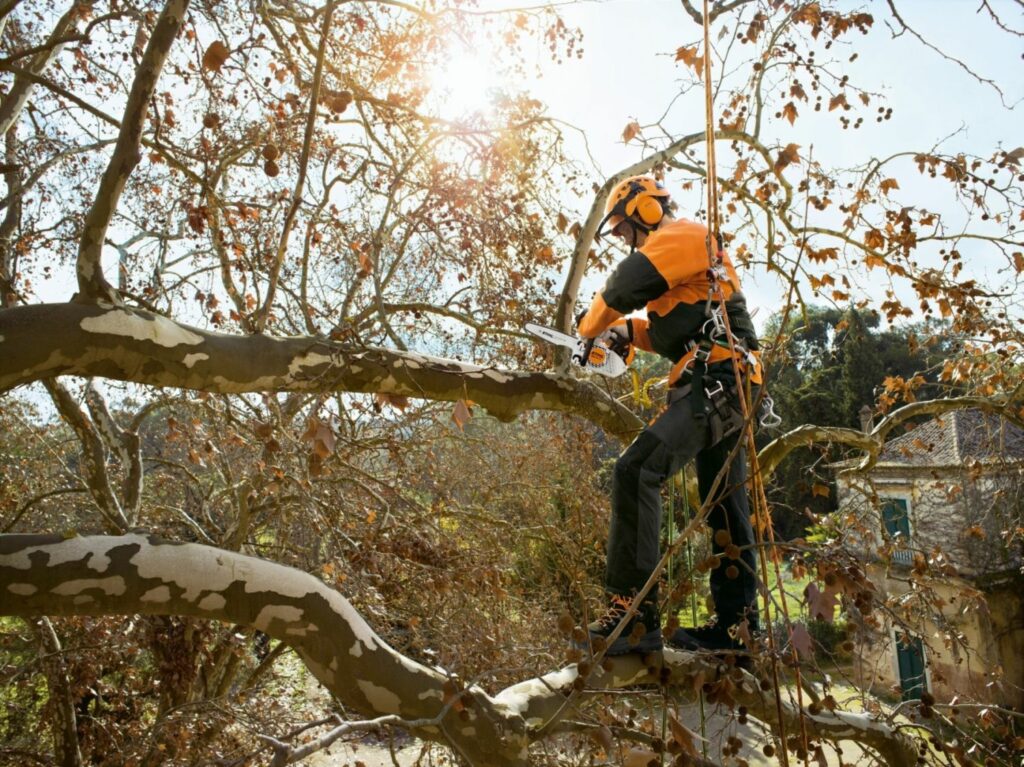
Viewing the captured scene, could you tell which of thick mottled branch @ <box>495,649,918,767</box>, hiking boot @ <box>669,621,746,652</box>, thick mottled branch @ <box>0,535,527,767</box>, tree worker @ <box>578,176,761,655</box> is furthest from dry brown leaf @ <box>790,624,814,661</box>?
hiking boot @ <box>669,621,746,652</box>

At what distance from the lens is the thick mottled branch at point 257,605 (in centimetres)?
246

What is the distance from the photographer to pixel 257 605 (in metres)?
2.72

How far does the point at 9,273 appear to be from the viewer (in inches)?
257

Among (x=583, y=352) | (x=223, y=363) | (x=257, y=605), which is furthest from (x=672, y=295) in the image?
(x=257, y=605)

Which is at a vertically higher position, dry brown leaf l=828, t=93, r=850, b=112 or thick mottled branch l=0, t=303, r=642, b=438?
dry brown leaf l=828, t=93, r=850, b=112

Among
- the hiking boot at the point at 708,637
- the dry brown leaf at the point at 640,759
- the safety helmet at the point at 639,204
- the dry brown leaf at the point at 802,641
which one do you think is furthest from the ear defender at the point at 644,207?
the dry brown leaf at the point at 640,759

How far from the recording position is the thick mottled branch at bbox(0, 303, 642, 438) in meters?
2.63

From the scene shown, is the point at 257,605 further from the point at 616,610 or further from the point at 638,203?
the point at 638,203

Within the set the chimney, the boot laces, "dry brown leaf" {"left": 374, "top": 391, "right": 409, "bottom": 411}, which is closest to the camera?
the boot laces

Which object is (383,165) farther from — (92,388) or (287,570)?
(287,570)

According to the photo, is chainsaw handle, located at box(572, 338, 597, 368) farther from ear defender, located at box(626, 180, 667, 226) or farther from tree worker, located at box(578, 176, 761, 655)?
ear defender, located at box(626, 180, 667, 226)

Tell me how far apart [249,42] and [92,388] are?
3727 millimetres

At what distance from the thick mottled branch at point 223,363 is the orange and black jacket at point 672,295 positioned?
55cm

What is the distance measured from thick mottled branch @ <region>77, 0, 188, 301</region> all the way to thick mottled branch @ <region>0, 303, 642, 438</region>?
0.33 ft
